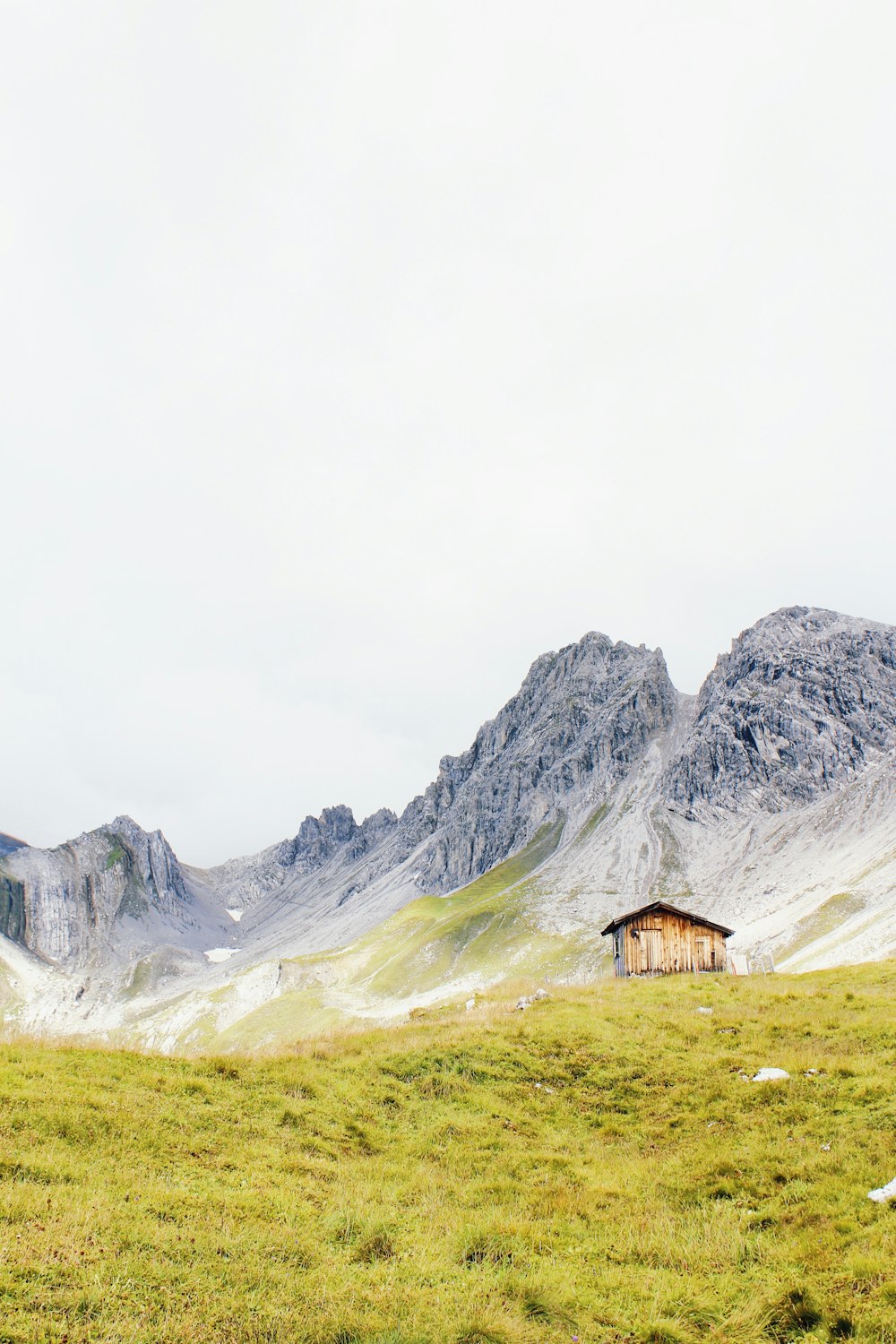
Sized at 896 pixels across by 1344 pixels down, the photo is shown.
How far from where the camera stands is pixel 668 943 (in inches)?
1996

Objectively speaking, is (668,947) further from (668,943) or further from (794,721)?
(794,721)

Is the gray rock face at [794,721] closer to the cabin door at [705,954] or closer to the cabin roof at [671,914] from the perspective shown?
the cabin roof at [671,914]

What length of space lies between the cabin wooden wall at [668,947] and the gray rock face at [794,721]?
107682 millimetres

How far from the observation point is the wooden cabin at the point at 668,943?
50.0 metres

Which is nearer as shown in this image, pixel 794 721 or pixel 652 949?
pixel 652 949

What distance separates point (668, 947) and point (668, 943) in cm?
31

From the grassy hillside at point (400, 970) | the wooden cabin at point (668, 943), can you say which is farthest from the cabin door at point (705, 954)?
the grassy hillside at point (400, 970)

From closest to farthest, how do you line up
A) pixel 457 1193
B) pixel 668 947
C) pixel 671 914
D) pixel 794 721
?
pixel 457 1193 → pixel 668 947 → pixel 671 914 → pixel 794 721

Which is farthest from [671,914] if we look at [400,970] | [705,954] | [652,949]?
[400,970]

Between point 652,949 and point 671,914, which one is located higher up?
point 671,914

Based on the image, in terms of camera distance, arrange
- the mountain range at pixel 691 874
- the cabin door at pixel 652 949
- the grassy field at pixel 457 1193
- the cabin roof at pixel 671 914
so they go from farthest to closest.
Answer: the mountain range at pixel 691 874 → the cabin roof at pixel 671 914 → the cabin door at pixel 652 949 → the grassy field at pixel 457 1193

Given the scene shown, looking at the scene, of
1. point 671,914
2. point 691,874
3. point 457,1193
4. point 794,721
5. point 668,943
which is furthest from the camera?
point 794,721

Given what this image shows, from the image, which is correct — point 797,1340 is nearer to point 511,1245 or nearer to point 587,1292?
point 587,1292

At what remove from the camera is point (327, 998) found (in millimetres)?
114438
